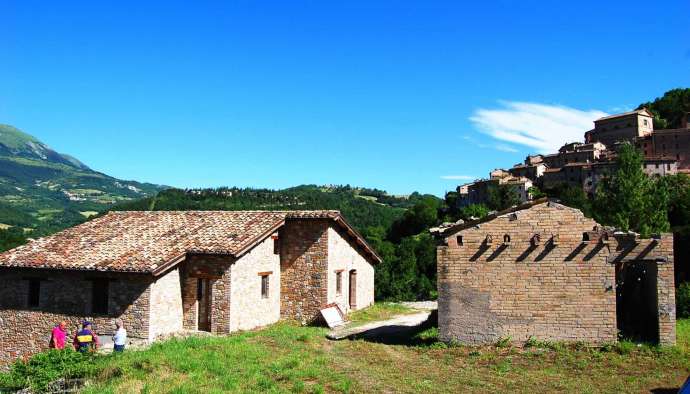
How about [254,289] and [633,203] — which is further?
[633,203]

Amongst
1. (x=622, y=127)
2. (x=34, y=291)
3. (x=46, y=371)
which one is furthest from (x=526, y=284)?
(x=622, y=127)

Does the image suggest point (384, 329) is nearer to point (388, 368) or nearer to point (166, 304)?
point (388, 368)

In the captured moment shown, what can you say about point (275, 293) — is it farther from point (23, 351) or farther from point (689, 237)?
point (689, 237)

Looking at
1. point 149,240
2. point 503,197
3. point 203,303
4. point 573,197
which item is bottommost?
point 203,303

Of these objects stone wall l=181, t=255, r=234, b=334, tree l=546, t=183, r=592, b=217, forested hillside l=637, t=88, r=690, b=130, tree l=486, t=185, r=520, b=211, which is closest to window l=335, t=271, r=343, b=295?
stone wall l=181, t=255, r=234, b=334

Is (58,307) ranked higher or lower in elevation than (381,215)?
lower

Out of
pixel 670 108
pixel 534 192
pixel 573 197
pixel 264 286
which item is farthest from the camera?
pixel 670 108

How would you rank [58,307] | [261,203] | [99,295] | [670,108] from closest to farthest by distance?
[99,295] < [58,307] < [261,203] < [670,108]

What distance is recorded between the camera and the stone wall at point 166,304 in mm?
16625

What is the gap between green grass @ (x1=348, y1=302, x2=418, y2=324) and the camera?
69.0 ft

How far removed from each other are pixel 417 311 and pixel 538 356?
11507mm

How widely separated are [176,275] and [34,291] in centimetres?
566

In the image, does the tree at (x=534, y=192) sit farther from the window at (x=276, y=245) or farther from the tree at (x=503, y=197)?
the window at (x=276, y=245)

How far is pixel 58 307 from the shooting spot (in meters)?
17.9
